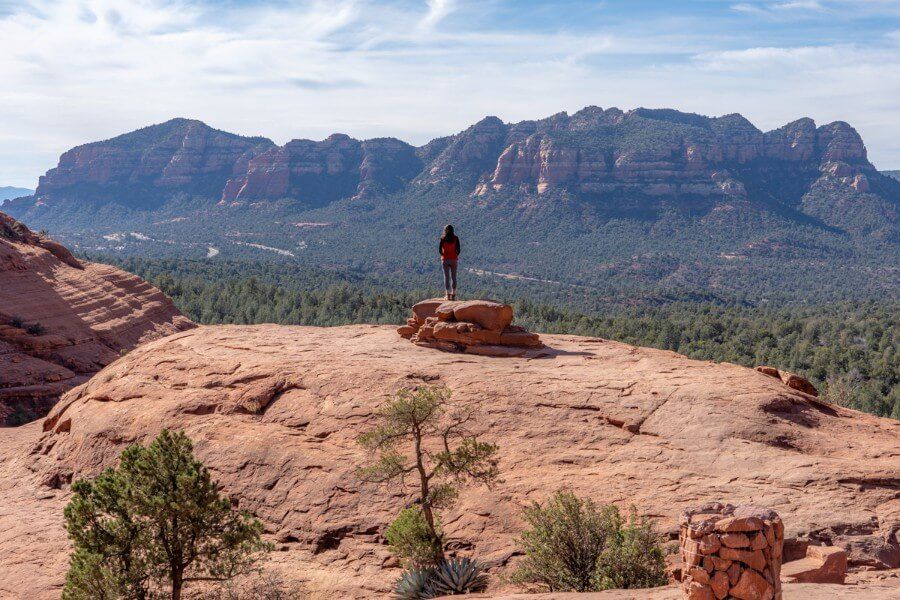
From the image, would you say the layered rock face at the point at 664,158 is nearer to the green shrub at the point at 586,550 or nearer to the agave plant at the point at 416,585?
the green shrub at the point at 586,550

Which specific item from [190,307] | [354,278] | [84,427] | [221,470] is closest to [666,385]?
[221,470]

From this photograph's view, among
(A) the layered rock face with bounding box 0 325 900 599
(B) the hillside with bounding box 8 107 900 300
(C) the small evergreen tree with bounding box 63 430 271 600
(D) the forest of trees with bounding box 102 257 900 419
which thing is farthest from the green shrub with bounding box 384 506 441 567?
(B) the hillside with bounding box 8 107 900 300

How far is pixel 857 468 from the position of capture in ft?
48.9

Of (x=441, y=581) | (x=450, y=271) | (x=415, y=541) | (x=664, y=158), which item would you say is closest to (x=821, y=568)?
(x=441, y=581)

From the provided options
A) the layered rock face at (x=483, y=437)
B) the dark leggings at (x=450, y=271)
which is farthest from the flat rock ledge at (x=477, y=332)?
the dark leggings at (x=450, y=271)

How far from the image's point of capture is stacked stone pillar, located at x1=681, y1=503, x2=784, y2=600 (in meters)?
9.34

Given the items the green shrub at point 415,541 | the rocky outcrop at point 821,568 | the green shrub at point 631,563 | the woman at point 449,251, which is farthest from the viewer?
the woman at point 449,251

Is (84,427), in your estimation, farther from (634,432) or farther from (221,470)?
(634,432)

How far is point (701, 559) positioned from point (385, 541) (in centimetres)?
812

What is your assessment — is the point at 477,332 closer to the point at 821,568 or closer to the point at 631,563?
the point at 631,563

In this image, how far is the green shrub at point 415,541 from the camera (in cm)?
1422

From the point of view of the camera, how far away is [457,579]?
44.3 ft

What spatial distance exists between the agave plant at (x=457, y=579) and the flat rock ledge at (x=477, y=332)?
8.55 m

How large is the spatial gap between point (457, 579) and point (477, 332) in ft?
31.5
